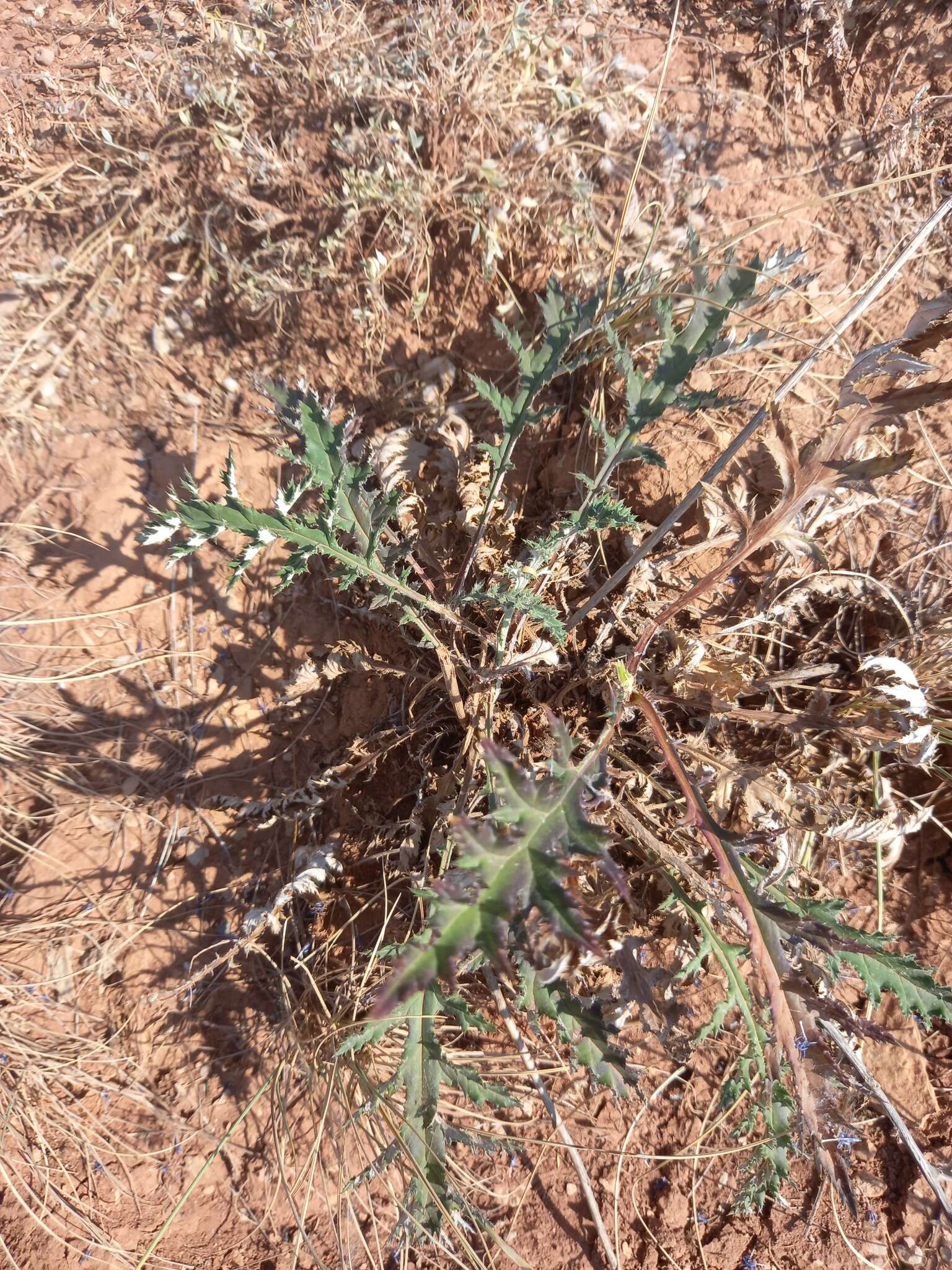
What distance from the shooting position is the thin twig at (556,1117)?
2.00 meters

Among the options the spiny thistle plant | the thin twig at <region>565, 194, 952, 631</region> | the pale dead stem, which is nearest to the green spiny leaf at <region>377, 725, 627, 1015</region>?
the spiny thistle plant

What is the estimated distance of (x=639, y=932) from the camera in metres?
2.16

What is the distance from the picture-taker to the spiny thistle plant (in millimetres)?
1244

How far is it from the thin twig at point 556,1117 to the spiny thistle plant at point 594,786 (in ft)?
0.21

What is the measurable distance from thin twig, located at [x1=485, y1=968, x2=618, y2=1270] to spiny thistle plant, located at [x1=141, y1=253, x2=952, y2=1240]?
0.21ft

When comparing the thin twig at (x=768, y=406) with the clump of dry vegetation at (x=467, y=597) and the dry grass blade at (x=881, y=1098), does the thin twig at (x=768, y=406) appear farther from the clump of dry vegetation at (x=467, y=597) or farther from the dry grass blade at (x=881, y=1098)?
the dry grass blade at (x=881, y=1098)

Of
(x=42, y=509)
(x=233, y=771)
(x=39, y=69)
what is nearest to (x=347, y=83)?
(x=39, y=69)

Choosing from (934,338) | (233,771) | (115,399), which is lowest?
(233,771)

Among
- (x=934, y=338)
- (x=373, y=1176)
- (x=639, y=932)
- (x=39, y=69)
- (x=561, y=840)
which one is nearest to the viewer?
(x=561, y=840)

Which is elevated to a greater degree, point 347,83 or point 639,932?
point 347,83

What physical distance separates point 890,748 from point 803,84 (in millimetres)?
2362

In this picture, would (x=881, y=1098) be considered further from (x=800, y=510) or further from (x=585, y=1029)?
(x=800, y=510)

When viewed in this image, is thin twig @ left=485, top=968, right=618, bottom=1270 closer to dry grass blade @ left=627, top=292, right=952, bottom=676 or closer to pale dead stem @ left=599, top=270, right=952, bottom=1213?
pale dead stem @ left=599, top=270, right=952, bottom=1213

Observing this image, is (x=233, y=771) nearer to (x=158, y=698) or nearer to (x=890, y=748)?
(x=158, y=698)
